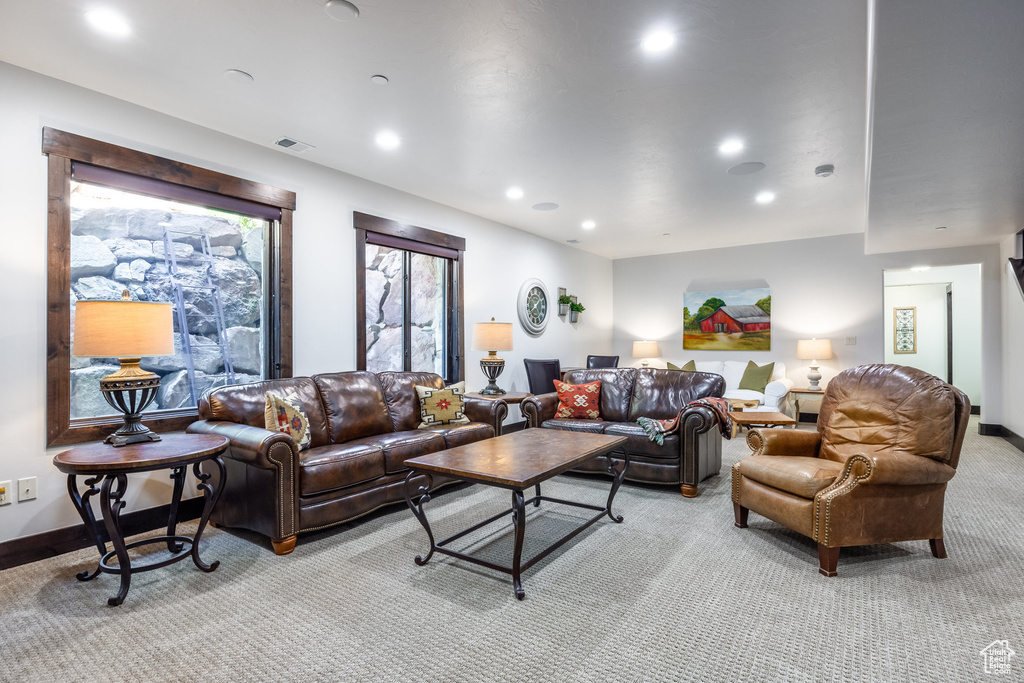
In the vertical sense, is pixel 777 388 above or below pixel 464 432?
above

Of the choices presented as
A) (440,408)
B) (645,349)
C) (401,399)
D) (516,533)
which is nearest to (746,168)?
(440,408)

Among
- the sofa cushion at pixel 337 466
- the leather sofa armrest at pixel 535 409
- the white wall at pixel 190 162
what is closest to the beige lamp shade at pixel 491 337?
the white wall at pixel 190 162

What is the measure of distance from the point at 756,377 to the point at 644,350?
1662 mm

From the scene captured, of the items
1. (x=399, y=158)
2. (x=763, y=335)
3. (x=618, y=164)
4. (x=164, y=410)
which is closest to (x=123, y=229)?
(x=164, y=410)

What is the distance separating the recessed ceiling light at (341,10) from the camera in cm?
214

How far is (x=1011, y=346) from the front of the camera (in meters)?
5.49

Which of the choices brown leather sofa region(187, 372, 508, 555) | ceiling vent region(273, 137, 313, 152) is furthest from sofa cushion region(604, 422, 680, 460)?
ceiling vent region(273, 137, 313, 152)

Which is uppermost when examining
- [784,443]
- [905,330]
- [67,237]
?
[67,237]

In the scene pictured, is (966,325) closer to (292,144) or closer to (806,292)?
(806,292)

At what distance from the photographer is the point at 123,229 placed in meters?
3.17

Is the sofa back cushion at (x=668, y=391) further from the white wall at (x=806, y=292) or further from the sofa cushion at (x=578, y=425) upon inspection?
the white wall at (x=806, y=292)

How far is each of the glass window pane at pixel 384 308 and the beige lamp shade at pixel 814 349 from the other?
5235 millimetres

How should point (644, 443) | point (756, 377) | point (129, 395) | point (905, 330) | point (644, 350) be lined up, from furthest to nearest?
point (905, 330)
point (644, 350)
point (756, 377)
point (644, 443)
point (129, 395)

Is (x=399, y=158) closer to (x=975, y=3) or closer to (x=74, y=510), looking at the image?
(x=74, y=510)
